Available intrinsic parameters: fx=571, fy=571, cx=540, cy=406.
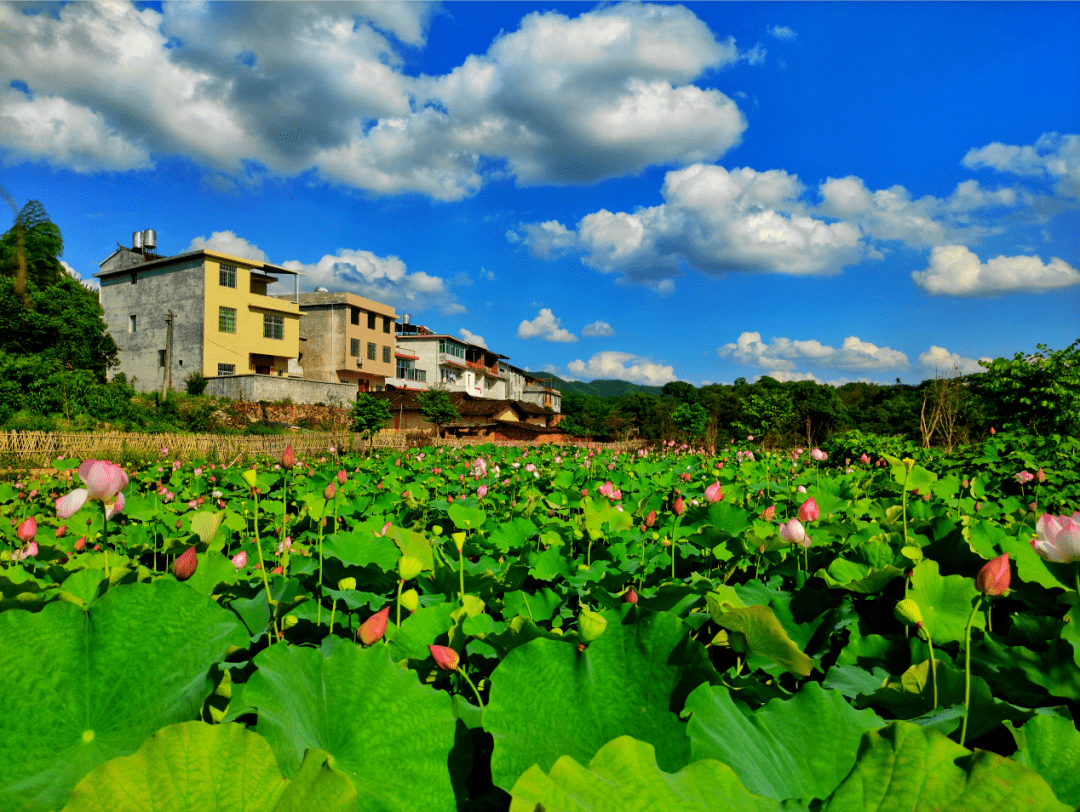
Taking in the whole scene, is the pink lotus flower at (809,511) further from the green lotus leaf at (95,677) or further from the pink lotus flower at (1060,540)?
the green lotus leaf at (95,677)

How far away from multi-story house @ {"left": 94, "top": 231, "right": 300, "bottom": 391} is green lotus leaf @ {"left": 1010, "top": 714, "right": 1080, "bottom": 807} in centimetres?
2968

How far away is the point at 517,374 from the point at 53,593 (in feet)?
206

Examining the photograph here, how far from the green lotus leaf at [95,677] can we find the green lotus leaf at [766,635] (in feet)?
2.61

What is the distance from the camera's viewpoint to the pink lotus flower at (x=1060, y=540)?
1065 millimetres

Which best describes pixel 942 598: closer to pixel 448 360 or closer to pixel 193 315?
pixel 193 315

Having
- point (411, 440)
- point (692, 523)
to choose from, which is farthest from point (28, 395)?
point (692, 523)

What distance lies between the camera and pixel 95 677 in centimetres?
79

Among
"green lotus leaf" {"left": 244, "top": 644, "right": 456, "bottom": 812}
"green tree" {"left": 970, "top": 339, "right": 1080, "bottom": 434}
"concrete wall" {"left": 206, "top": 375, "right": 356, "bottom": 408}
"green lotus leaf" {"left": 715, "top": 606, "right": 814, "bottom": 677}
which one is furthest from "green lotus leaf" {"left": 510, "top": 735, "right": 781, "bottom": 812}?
"concrete wall" {"left": 206, "top": 375, "right": 356, "bottom": 408}

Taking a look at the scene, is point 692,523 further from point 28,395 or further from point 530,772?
point 28,395

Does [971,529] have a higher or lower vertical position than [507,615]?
higher

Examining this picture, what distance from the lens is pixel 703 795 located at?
1.76 ft

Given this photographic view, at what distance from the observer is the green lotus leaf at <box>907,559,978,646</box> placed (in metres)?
1.18

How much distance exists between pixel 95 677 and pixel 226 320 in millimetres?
30623

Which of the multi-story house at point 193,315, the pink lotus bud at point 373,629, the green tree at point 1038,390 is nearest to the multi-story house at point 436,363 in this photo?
the multi-story house at point 193,315
